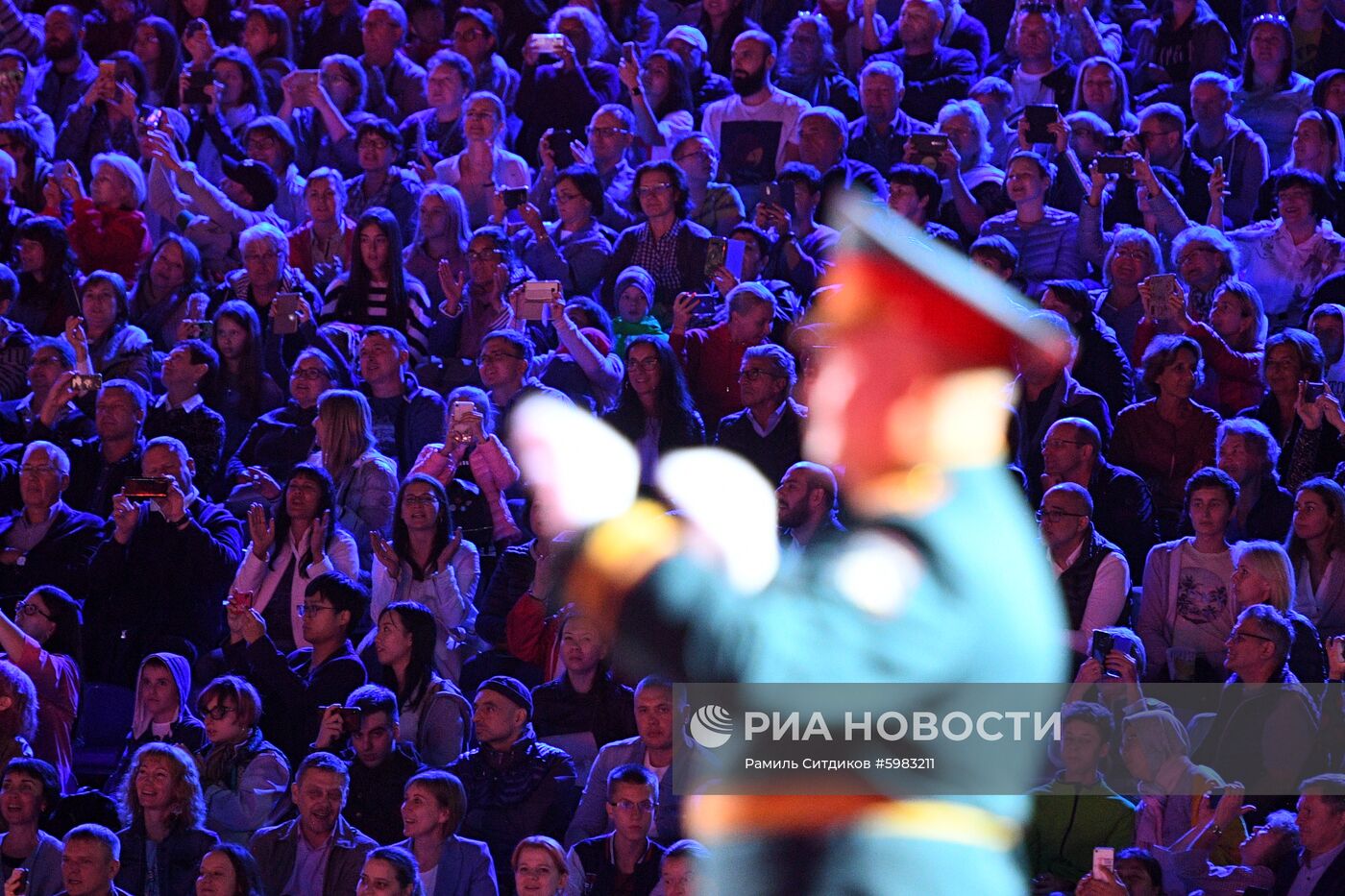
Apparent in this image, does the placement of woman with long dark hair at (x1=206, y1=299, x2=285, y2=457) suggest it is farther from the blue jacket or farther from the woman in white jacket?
the blue jacket

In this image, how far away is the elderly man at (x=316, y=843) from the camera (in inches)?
195

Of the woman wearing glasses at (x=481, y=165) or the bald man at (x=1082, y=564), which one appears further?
the woman wearing glasses at (x=481, y=165)

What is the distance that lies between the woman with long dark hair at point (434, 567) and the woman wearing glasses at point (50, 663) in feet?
2.93

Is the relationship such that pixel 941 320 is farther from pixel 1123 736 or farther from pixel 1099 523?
pixel 1099 523

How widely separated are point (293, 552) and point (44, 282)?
2.01m

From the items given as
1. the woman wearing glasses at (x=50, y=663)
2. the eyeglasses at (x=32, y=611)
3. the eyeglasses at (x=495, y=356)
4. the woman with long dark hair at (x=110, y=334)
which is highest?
the woman with long dark hair at (x=110, y=334)

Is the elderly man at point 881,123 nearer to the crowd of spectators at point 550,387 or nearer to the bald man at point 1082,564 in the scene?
the crowd of spectators at point 550,387

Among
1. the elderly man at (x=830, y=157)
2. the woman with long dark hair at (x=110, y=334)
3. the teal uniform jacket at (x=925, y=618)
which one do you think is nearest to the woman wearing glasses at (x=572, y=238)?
the elderly man at (x=830, y=157)

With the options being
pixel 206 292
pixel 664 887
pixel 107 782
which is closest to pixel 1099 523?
pixel 664 887

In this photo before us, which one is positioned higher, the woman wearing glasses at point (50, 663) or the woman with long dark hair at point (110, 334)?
the woman with long dark hair at point (110, 334)

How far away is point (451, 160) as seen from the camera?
24.4 feet

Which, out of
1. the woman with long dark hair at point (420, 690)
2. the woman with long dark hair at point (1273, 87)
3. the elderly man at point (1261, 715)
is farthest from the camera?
the woman with long dark hair at point (1273, 87)

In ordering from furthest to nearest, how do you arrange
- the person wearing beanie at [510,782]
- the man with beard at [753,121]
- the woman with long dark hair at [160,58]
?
the woman with long dark hair at [160,58]
the man with beard at [753,121]
the person wearing beanie at [510,782]

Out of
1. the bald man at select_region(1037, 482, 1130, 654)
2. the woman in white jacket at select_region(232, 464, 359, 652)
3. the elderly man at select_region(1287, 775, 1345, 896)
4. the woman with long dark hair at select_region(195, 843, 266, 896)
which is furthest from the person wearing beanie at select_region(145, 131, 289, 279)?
the elderly man at select_region(1287, 775, 1345, 896)
